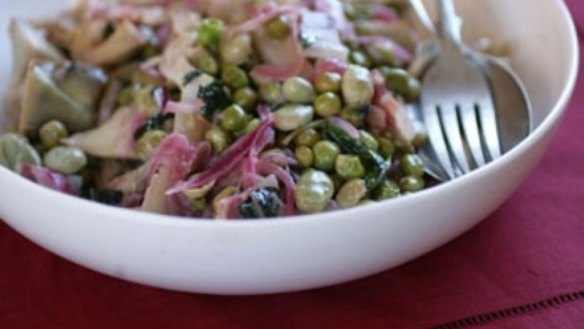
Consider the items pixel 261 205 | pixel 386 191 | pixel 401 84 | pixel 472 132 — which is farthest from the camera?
pixel 401 84

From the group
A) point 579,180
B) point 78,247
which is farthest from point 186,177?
point 579,180

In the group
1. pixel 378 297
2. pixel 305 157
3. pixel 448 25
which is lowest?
Answer: pixel 378 297

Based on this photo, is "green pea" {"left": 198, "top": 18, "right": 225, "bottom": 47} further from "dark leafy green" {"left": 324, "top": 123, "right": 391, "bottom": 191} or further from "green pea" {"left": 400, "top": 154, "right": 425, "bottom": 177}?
"green pea" {"left": 400, "top": 154, "right": 425, "bottom": 177}

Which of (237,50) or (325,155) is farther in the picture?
(237,50)

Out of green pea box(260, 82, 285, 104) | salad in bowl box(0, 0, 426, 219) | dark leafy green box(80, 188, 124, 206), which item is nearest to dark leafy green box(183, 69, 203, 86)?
salad in bowl box(0, 0, 426, 219)

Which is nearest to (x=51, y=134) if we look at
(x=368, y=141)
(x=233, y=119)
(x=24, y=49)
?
(x=24, y=49)

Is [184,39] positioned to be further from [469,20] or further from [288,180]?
[469,20]

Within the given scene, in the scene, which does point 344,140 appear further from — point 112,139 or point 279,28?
point 112,139

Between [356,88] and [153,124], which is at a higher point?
[356,88]
